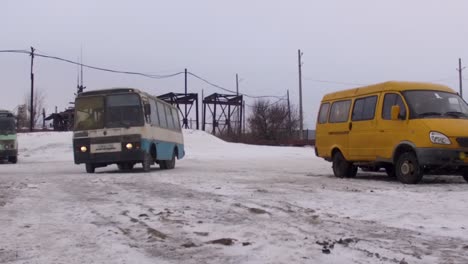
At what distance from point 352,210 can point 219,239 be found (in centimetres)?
279

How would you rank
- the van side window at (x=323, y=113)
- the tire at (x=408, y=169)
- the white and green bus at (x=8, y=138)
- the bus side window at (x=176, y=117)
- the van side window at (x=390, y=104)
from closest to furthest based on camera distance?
the tire at (x=408, y=169), the van side window at (x=390, y=104), the van side window at (x=323, y=113), the bus side window at (x=176, y=117), the white and green bus at (x=8, y=138)

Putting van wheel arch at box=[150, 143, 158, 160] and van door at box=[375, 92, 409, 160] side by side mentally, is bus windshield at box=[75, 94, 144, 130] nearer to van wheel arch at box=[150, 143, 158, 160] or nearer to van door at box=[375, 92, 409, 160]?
van wheel arch at box=[150, 143, 158, 160]

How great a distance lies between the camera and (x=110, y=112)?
18297 mm

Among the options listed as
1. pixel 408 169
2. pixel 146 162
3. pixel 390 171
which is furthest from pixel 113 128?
pixel 408 169

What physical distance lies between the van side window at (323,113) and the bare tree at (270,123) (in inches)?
1738

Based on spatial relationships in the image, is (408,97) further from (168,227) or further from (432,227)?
(168,227)

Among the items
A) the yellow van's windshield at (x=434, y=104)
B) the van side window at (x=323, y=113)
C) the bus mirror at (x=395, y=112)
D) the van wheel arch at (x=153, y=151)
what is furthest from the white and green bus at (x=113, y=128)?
the yellow van's windshield at (x=434, y=104)

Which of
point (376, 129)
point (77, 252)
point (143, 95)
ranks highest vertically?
Result: point (143, 95)

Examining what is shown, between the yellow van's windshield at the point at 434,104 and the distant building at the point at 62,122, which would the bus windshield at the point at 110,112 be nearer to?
the yellow van's windshield at the point at 434,104

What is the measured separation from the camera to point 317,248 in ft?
18.5

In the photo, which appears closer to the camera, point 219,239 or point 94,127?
point 219,239

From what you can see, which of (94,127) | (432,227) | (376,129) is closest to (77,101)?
(94,127)

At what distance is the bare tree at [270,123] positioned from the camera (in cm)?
6200

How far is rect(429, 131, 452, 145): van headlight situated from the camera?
37.9ft
